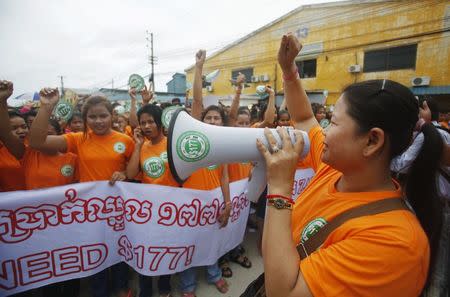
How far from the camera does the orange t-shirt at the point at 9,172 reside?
2412 mm

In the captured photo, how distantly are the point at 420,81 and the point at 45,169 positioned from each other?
56.9 feet

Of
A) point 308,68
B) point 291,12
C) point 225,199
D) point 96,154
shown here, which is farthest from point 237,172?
point 291,12

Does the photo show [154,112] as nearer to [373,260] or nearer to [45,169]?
[45,169]

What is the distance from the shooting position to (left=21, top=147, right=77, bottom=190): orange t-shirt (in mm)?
2414

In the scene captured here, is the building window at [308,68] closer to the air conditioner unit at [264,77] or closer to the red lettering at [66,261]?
the air conditioner unit at [264,77]

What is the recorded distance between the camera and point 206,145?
1227 millimetres

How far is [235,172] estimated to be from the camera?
120 inches

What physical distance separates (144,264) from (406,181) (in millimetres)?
2202

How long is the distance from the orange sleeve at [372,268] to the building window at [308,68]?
63.6 ft

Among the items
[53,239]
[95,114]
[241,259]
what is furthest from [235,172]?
[53,239]

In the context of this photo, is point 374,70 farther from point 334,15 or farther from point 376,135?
point 376,135

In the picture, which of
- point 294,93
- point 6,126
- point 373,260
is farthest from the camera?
point 6,126

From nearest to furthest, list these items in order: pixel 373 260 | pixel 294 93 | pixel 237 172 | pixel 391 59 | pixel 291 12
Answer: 1. pixel 373 260
2. pixel 294 93
3. pixel 237 172
4. pixel 391 59
5. pixel 291 12

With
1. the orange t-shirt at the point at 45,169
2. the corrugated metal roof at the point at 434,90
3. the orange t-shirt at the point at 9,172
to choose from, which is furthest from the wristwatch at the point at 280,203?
the corrugated metal roof at the point at 434,90
